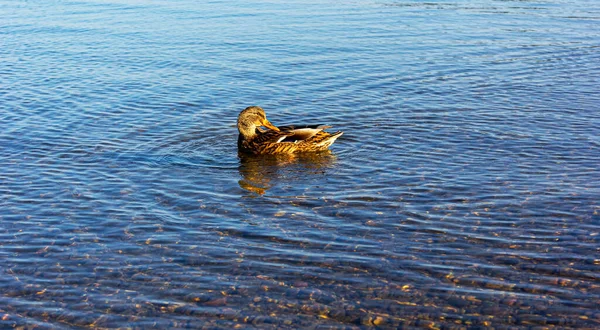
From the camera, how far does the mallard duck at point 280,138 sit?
12195mm

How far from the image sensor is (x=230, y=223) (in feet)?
29.5

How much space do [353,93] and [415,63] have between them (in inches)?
133

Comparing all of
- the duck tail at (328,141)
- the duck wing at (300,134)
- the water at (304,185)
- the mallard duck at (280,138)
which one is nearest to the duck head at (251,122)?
the mallard duck at (280,138)

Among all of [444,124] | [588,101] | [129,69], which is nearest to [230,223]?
[444,124]

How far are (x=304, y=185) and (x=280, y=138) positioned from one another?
1831 millimetres

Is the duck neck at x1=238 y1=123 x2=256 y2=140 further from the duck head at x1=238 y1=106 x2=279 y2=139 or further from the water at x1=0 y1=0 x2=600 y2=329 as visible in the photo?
the water at x1=0 y1=0 x2=600 y2=329

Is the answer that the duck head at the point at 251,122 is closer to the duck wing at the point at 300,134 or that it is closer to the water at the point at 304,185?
the duck wing at the point at 300,134

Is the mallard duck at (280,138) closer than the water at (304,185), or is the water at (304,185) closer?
the water at (304,185)

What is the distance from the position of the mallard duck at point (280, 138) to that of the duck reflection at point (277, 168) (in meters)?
0.11

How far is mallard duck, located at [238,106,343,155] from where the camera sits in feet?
40.0

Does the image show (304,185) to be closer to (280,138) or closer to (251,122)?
(280,138)

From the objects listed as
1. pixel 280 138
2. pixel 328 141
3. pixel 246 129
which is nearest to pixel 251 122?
pixel 246 129

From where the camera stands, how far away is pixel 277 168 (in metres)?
11.7

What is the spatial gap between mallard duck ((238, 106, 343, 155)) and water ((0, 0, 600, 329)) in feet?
0.77
